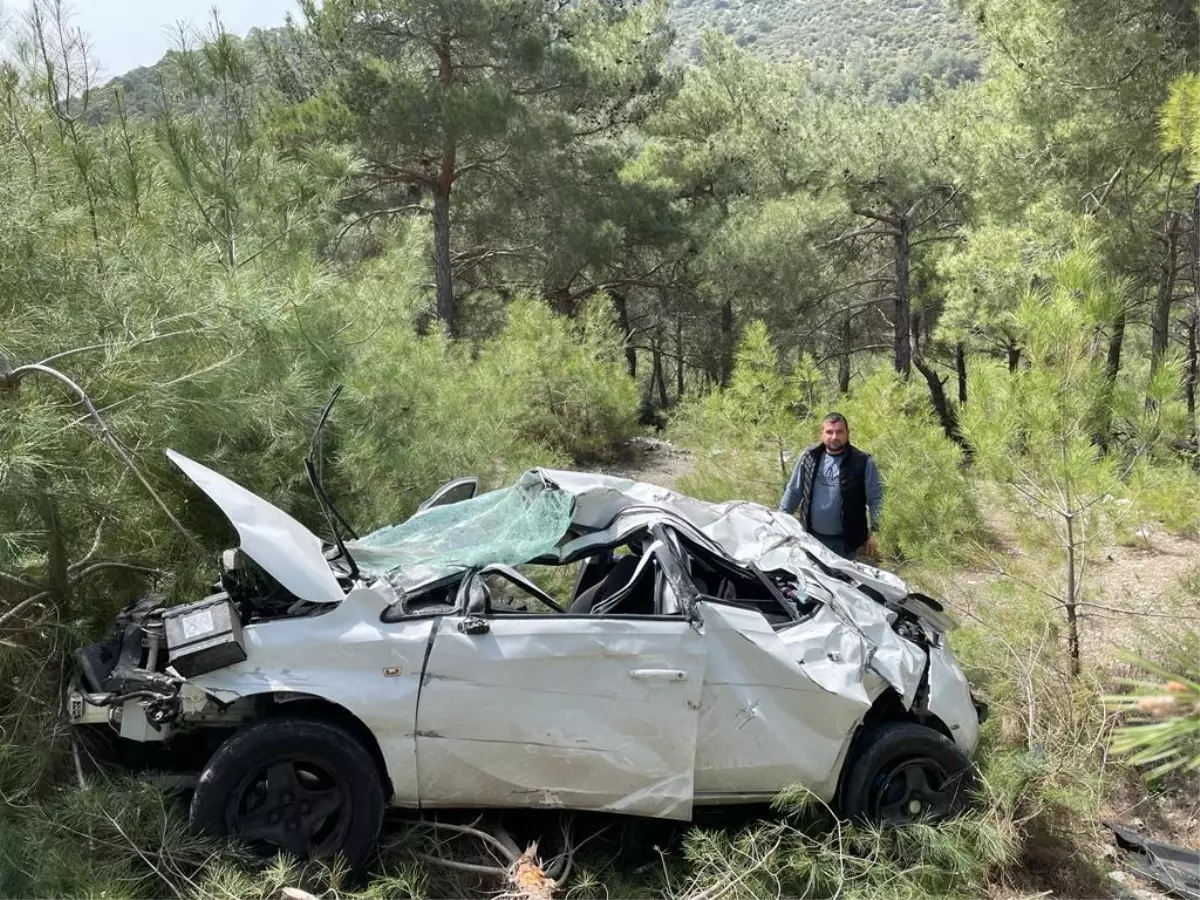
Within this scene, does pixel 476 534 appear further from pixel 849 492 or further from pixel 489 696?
pixel 849 492

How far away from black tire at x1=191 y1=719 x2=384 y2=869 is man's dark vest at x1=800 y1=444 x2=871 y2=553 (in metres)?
3.60

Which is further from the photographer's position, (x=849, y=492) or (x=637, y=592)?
(x=849, y=492)

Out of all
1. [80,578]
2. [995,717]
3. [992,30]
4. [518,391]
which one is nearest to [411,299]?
[518,391]

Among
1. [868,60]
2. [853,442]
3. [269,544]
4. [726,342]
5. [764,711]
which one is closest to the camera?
[269,544]

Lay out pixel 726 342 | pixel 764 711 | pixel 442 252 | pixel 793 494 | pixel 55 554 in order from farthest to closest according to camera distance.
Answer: pixel 726 342, pixel 442 252, pixel 793 494, pixel 55 554, pixel 764 711

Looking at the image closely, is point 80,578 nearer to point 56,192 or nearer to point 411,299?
point 56,192

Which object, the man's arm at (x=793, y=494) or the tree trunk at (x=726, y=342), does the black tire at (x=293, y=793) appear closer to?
the man's arm at (x=793, y=494)

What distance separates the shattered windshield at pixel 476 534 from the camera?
4.15 m

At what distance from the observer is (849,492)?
5.95m

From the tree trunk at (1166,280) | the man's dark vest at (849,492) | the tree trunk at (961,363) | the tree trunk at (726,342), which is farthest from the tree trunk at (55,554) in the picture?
the tree trunk at (961,363)

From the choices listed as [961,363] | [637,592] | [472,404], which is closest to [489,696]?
[637,592]

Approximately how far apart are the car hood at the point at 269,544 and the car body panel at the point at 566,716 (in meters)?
0.54

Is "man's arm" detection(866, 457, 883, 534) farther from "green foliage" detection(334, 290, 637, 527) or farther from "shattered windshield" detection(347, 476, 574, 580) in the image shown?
"green foliage" detection(334, 290, 637, 527)

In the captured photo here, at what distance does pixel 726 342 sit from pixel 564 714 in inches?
746
